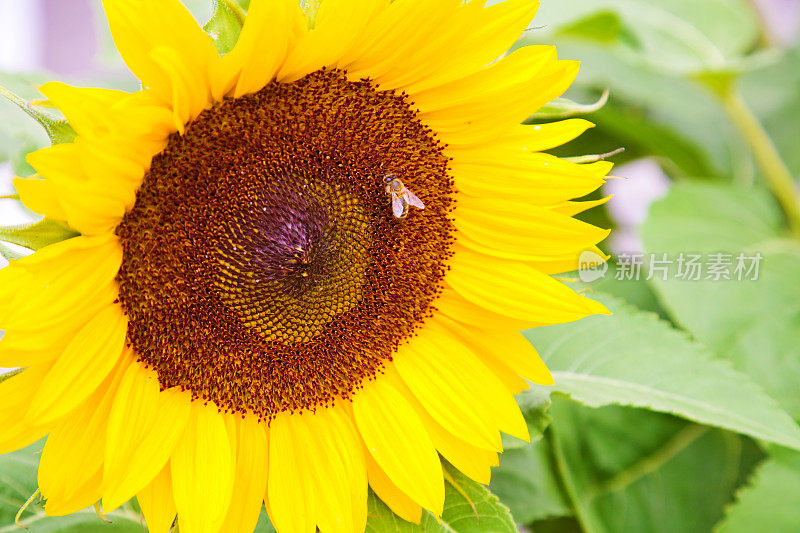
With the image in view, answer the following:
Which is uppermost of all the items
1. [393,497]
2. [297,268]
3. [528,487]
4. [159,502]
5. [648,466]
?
[297,268]

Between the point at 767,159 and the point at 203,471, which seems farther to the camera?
the point at 767,159

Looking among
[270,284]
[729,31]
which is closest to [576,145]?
[729,31]

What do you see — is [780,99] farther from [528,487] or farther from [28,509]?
[28,509]

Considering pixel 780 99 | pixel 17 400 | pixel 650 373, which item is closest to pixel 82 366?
pixel 17 400

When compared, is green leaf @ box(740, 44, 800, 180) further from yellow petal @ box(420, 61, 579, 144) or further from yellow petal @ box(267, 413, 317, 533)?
yellow petal @ box(267, 413, 317, 533)

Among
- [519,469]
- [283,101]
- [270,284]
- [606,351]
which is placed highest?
[283,101]

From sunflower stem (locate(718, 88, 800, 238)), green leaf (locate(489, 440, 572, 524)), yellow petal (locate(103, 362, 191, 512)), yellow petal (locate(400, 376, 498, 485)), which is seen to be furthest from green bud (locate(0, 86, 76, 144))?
sunflower stem (locate(718, 88, 800, 238))

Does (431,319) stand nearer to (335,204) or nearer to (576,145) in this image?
(335,204)
